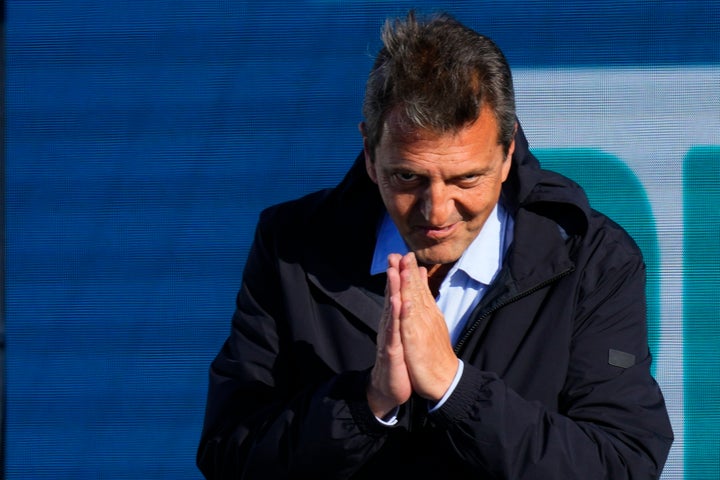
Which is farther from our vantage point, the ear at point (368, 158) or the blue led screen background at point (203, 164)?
the blue led screen background at point (203, 164)

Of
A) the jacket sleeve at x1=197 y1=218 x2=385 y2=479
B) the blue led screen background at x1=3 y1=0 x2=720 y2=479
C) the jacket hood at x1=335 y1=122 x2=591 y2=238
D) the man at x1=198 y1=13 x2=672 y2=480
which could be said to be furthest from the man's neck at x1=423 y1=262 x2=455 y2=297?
the blue led screen background at x1=3 y1=0 x2=720 y2=479

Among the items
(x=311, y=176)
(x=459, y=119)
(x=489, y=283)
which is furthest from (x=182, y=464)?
(x=459, y=119)

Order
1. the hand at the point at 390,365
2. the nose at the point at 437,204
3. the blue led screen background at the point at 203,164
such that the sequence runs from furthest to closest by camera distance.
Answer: the blue led screen background at the point at 203,164
the nose at the point at 437,204
the hand at the point at 390,365

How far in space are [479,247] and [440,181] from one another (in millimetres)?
197

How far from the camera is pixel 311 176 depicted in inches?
111

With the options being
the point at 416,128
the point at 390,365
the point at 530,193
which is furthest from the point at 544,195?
the point at 390,365

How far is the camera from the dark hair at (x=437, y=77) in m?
1.50

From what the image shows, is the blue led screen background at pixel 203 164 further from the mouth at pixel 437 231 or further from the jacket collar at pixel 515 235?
the mouth at pixel 437 231

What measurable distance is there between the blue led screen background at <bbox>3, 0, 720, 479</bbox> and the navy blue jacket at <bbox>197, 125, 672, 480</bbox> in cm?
107

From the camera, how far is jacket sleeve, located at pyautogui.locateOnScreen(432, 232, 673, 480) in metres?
1.45

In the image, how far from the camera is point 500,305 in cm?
162

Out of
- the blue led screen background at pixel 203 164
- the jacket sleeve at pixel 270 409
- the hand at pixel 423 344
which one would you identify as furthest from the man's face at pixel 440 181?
the blue led screen background at pixel 203 164

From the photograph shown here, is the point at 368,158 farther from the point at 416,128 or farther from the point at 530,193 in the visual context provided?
the point at 530,193

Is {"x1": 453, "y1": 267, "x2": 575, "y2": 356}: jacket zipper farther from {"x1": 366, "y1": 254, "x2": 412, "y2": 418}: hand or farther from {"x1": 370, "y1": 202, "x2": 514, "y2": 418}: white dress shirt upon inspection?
{"x1": 366, "y1": 254, "x2": 412, "y2": 418}: hand
